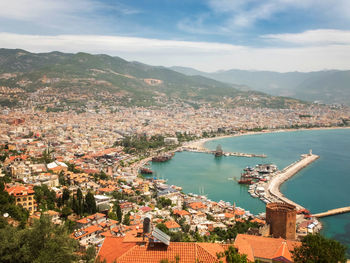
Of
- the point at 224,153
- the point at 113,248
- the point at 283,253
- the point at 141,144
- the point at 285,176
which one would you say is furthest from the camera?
the point at 141,144

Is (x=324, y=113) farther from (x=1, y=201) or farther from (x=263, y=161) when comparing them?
(x=1, y=201)

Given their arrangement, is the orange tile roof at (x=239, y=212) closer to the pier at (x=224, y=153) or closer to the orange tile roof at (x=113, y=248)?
the orange tile roof at (x=113, y=248)

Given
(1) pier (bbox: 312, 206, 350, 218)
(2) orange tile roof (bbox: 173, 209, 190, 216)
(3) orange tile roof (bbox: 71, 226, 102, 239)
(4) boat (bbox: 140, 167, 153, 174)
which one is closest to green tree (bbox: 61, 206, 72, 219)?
(3) orange tile roof (bbox: 71, 226, 102, 239)

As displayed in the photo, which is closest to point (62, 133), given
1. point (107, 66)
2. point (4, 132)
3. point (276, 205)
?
point (4, 132)

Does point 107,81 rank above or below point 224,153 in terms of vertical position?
above

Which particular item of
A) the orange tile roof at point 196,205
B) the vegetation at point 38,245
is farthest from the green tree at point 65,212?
the orange tile roof at point 196,205

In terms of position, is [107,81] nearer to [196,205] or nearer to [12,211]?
[196,205]

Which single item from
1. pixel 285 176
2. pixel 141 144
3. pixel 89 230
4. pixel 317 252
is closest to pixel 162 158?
pixel 141 144

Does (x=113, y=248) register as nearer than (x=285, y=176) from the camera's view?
Yes
